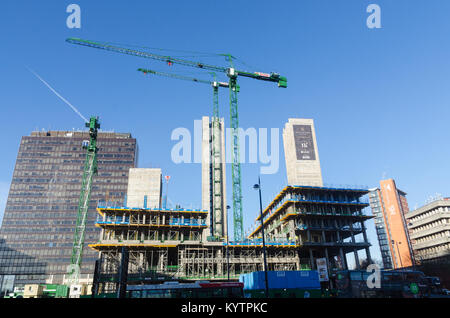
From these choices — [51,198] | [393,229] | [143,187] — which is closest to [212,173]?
[143,187]

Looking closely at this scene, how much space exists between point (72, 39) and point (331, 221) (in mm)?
105630

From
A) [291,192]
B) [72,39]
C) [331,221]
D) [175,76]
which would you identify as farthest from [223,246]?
[72,39]

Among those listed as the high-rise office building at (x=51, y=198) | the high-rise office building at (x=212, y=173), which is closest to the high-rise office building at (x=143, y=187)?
the high-rise office building at (x=51, y=198)

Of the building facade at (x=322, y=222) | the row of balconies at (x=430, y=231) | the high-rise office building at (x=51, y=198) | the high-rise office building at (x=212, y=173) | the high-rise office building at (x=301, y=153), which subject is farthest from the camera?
the high-rise office building at (x=301, y=153)

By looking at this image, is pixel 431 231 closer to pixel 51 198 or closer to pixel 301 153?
pixel 301 153

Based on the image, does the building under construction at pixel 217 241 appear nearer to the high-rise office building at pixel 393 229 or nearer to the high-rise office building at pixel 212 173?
the high-rise office building at pixel 393 229

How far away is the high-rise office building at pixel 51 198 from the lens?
460 ft

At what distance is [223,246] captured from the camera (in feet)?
263

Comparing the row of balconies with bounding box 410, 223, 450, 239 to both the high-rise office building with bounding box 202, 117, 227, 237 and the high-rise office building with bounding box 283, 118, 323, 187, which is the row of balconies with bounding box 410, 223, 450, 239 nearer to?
the high-rise office building with bounding box 283, 118, 323, 187

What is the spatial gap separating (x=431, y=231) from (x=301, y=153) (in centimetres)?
7094

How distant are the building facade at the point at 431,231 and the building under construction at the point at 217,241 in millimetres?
29283

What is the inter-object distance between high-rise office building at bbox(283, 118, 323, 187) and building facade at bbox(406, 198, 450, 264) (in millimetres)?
48056
